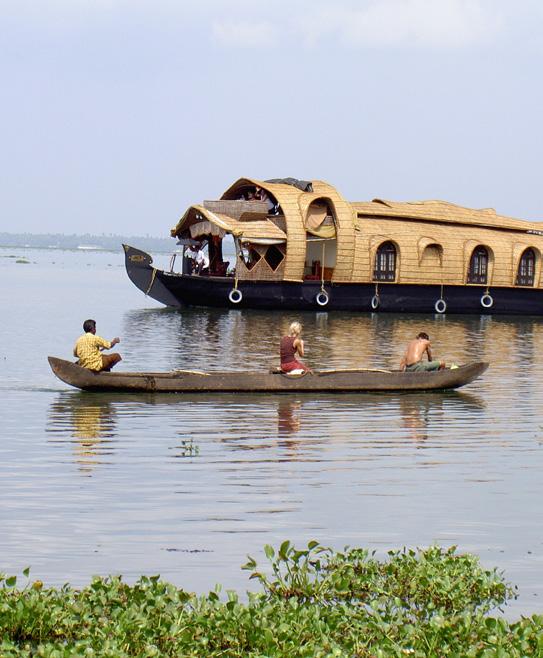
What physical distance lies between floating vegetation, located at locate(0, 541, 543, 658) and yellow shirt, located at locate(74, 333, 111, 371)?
9503 millimetres

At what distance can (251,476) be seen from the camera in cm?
1139

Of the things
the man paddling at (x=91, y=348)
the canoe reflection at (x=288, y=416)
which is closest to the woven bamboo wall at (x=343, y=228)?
the canoe reflection at (x=288, y=416)

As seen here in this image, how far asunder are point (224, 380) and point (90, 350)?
2.03 meters

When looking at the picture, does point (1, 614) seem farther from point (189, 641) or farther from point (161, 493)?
point (161, 493)

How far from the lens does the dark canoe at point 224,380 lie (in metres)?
17.0

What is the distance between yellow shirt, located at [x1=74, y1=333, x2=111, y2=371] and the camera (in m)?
16.7

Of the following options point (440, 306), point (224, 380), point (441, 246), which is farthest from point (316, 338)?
point (224, 380)

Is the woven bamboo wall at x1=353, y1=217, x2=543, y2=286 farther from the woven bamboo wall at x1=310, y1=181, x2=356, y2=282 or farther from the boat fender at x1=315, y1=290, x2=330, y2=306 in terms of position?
the boat fender at x1=315, y1=290, x2=330, y2=306

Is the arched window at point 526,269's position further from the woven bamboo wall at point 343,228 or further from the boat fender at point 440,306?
the woven bamboo wall at point 343,228

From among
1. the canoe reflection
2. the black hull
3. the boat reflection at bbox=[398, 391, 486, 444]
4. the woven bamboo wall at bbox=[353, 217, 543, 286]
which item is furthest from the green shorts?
the woven bamboo wall at bbox=[353, 217, 543, 286]

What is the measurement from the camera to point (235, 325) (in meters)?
33.7

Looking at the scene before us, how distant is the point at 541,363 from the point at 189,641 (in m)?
20.6

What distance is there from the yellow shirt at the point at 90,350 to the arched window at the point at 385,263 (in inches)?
926

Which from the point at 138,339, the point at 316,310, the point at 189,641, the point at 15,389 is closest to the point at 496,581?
the point at 189,641
